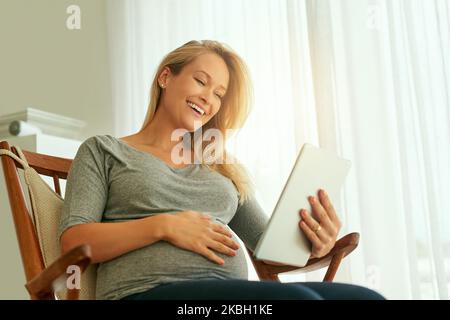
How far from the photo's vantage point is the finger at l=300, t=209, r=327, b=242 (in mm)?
1239

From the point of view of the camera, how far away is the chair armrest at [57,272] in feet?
2.86

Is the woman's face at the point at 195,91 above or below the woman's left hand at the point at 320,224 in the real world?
above

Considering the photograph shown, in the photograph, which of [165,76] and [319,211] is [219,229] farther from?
[165,76]

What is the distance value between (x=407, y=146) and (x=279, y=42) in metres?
0.62

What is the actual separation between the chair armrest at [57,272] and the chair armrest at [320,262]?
1.90 feet

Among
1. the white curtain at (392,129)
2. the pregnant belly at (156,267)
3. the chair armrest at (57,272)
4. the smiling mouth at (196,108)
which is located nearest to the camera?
the chair armrest at (57,272)

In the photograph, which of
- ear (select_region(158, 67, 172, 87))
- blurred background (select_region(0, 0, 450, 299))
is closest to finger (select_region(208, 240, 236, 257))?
ear (select_region(158, 67, 172, 87))

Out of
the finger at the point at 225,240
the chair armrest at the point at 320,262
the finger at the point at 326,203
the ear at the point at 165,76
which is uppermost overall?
the ear at the point at 165,76

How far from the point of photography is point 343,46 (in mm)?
2160

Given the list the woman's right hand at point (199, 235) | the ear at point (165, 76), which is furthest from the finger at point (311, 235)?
the ear at point (165, 76)

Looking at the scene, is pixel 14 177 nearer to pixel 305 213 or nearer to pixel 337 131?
pixel 305 213

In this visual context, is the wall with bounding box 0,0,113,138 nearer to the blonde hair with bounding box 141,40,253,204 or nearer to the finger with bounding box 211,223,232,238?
the blonde hair with bounding box 141,40,253,204

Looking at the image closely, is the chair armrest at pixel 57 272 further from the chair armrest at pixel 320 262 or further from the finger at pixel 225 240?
the chair armrest at pixel 320 262

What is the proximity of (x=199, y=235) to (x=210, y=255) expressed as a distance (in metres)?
0.04
